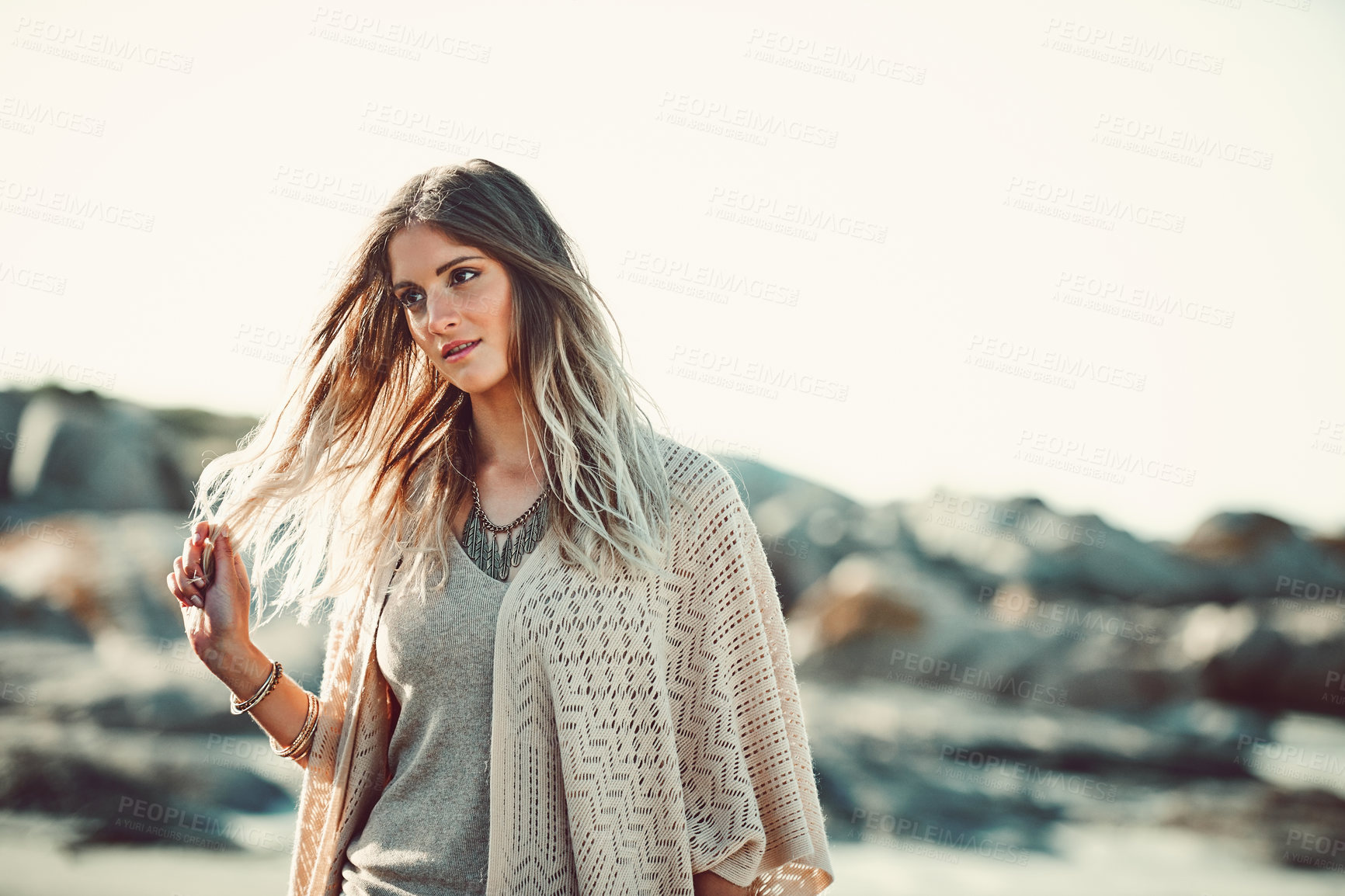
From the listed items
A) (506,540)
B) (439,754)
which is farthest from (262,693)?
(506,540)

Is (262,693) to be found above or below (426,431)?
below

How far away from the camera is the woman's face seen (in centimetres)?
174

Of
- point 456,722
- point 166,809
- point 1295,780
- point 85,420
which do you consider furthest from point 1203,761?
point 85,420

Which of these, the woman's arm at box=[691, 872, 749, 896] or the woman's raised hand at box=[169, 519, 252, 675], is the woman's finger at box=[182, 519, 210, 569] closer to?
the woman's raised hand at box=[169, 519, 252, 675]

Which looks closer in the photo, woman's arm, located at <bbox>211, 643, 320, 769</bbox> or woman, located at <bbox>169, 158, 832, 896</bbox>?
woman, located at <bbox>169, 158, 832, 896</bbox>

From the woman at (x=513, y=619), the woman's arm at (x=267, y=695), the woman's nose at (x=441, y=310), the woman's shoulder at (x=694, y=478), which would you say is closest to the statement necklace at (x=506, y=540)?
the woman at (x=513, y=619)

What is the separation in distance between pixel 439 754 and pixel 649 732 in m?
0.35

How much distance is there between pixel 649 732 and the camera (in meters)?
1.65

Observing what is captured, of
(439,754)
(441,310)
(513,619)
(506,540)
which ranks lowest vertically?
(439,754)

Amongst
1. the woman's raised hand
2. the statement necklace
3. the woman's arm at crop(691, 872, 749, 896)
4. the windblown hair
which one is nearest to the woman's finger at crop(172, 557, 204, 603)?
the woman's raised hand

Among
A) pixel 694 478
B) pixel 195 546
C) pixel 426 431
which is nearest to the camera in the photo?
pixel 694 478

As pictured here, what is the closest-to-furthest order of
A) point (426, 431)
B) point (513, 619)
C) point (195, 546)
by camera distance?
point (513, 619) < point (195, 546) < point (426, 431)

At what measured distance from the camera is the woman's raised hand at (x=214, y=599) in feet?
5.90

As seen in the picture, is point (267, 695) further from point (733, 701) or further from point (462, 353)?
point (733, 701)
